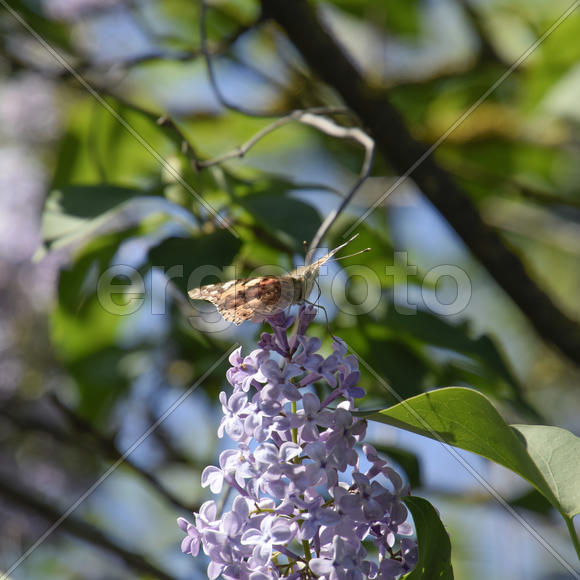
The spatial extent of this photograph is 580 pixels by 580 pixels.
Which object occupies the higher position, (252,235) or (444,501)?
(252,235)

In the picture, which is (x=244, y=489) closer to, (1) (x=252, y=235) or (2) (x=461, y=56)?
(1) (x=252, y=235)

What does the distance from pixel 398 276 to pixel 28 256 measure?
1996 mm

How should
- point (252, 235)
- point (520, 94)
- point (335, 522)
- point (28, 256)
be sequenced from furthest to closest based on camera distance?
point (28, 256) < point (520, 94) < point (252, 235) < point (335, 522)

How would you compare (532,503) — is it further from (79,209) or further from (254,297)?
(79,209)

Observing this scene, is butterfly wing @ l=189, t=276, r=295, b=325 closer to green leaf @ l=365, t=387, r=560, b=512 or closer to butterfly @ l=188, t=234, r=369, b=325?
butterfly @ l=188, t=234, r=369, b=325

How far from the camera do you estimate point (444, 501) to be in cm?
203

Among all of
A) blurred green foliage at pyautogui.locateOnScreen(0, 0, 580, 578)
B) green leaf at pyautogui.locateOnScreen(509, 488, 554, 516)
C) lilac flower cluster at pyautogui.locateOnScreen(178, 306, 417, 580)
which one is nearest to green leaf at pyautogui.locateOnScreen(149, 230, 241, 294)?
blurred green foliage at pyautogui.locateOnScreen(0, 0, 580, 578)

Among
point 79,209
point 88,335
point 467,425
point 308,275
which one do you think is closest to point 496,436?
point 467,425

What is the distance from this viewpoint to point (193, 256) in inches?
49.0

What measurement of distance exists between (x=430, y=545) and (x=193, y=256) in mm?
606

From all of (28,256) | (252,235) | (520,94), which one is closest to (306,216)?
(252,235)

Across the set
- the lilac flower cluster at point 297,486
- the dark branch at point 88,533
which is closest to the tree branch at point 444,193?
the lilac flower cluster at point 297,486

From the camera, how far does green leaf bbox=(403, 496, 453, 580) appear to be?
89cm

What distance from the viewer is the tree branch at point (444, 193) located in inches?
62.3
